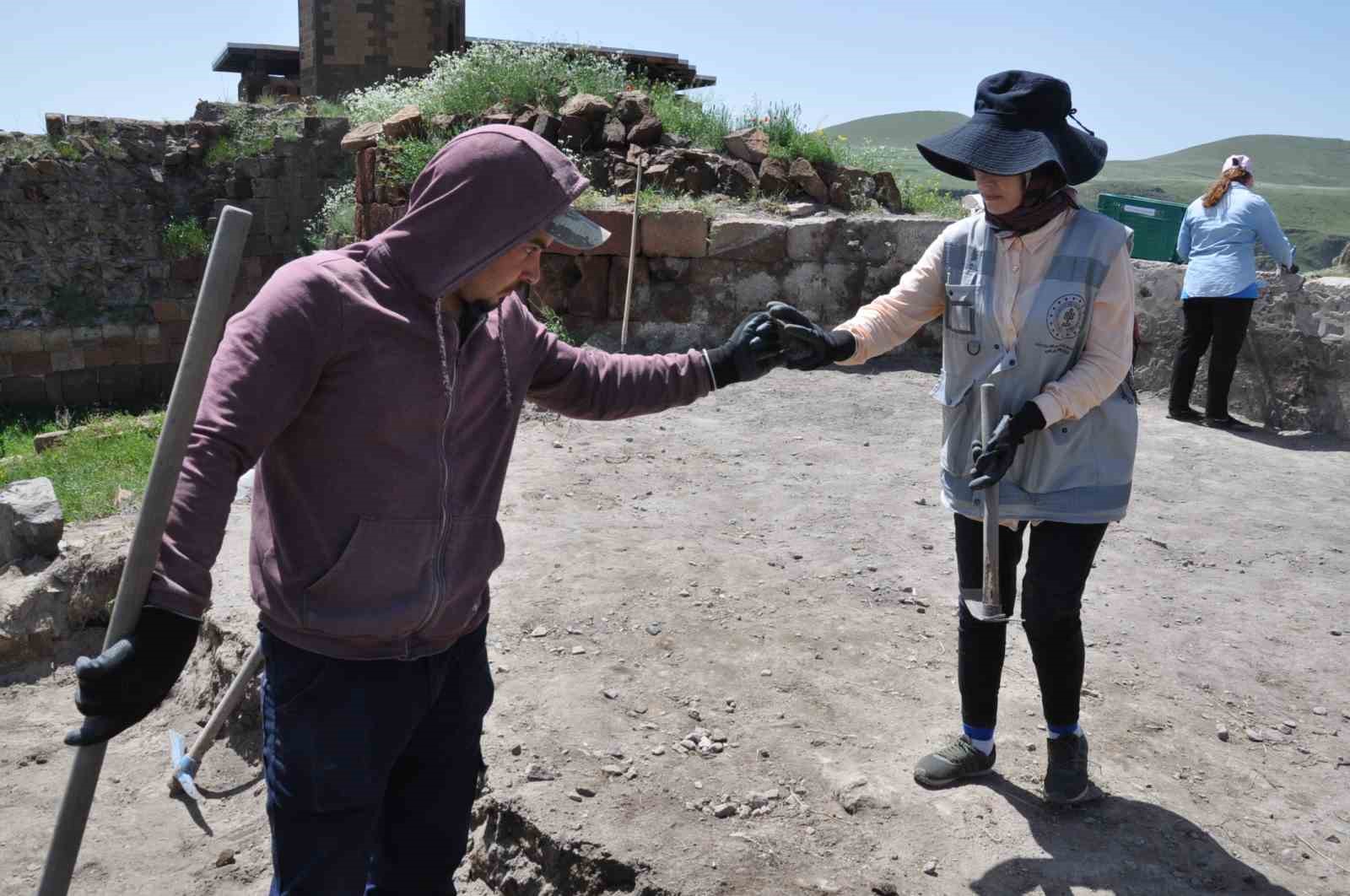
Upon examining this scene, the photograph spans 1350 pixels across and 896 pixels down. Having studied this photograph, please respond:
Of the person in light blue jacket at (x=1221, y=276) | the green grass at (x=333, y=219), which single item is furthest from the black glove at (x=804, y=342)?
the green grass at (x=333, y=219)

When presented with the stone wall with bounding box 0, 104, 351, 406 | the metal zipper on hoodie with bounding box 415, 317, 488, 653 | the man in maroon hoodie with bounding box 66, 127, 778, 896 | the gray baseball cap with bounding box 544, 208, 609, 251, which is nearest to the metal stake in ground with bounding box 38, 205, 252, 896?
the man in maroon hoodie with bounding box 66, 127, 778, 896

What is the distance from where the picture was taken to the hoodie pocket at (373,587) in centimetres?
196

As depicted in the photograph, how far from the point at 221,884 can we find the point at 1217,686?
3.42m

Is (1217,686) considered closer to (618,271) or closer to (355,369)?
(355,369)

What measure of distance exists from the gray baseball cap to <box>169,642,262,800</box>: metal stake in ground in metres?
1.77

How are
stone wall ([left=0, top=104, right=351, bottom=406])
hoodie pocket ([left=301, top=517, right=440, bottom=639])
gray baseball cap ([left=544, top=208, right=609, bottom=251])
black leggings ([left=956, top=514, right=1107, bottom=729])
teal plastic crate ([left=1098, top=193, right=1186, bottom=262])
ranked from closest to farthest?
hoodie pocket ([left=301, top=517, right=440, bottom=639]), gray baseball cap ([left=544, top=208, right=609, bottom=251]), black leggings ([left=956, top=514, right=1107, bottom=729]), teal plastic crate ([left=1098, top=193, right=1186, bottom=262]), stone wall ([left=0, top=104, right=351, bottom=406])

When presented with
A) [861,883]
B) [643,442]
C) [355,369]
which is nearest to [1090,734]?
[861,883]

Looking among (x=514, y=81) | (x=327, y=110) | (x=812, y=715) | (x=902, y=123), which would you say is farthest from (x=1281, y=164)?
(x=812, y=715)

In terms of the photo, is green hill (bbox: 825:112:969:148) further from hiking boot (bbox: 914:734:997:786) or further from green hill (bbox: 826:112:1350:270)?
hiking boot (bbox: 914:734:997:786)

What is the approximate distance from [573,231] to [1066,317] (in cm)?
132

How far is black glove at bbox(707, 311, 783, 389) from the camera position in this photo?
9.19 ft

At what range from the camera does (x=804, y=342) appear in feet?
9.76

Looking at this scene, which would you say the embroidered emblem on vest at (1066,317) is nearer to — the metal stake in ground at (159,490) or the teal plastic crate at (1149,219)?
the metal stake in ground at (159,490)

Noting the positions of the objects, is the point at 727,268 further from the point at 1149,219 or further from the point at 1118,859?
the point at 1149,219
